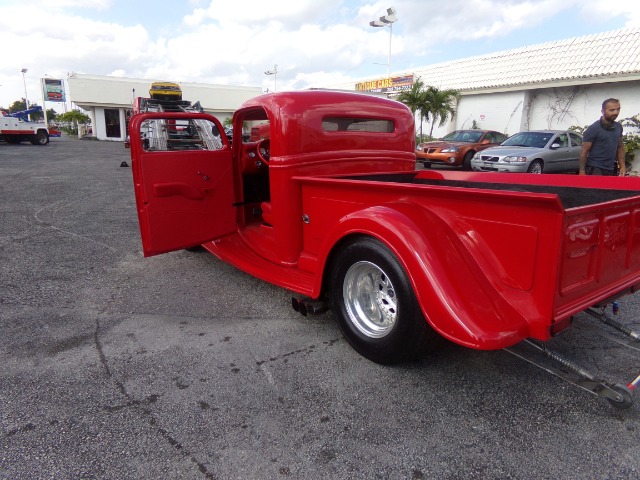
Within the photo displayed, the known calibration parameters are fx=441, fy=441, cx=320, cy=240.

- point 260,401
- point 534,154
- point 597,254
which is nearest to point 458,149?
point 534,154

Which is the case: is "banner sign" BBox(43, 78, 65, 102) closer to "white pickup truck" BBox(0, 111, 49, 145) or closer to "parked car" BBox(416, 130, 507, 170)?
"white pickup truck" BBox(0, 111, 49, 145)

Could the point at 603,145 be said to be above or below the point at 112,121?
below

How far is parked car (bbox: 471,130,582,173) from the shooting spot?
11.4m

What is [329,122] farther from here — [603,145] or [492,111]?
[492,111]

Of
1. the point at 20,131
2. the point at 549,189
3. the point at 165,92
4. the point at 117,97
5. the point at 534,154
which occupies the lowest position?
the point at 549,189

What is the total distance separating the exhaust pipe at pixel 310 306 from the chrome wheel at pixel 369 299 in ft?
0.85

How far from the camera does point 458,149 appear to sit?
1377cm

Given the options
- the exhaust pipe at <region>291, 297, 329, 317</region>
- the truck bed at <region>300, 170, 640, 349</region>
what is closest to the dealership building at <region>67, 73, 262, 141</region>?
the exhaust pipe at <region>291, 297, 329, 317</region>

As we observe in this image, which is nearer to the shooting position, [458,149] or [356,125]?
[356,125]

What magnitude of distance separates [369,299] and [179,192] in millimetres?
1998

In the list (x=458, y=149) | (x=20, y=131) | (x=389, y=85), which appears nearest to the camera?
(x=458, y=149)

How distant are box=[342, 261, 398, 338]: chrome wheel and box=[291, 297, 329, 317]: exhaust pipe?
26 centimetres

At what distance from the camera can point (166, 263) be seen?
513 centimetres

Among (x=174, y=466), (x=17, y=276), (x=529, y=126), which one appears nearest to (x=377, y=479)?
(x=174, y=466)
